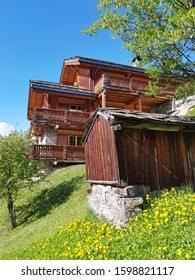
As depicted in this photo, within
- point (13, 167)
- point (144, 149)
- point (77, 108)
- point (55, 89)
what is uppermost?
point (55, 89)

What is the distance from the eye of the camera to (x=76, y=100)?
2273cm

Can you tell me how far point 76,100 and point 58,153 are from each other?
6840 millimetres

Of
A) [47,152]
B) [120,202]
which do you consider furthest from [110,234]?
[47,152]

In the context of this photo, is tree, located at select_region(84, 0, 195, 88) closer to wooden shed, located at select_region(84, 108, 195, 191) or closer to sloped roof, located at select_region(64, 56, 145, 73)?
wooden shed, located at select_region(84, 108, 195, 191)

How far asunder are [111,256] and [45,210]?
8486 millimetres

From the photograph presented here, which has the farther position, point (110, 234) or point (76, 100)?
point (76, 100)

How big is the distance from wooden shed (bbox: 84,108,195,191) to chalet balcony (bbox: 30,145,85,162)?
1122cm

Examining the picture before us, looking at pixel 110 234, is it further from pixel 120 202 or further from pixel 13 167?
pixel 13 167

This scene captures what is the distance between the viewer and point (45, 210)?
12047 millimetres

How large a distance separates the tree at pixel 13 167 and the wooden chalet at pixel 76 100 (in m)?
4.63

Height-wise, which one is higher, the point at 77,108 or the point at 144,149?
the point at 77,108

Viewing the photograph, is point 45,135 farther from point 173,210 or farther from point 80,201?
point 173,210

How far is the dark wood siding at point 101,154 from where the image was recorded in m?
6.97
